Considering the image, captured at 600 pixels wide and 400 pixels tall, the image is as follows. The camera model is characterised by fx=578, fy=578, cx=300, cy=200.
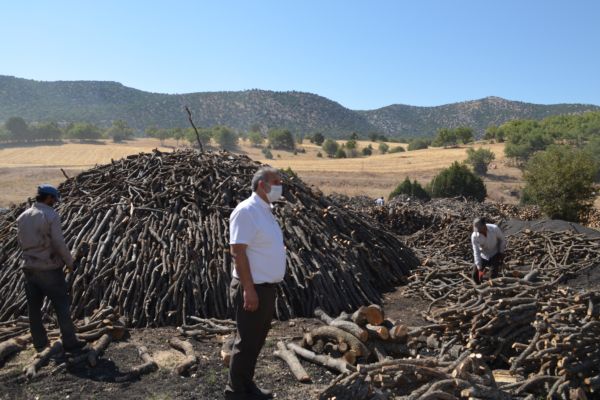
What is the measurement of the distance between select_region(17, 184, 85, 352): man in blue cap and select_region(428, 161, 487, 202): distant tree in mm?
24807

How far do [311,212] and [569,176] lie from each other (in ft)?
51.2

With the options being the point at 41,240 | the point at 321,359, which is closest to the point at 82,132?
the point at 41,240

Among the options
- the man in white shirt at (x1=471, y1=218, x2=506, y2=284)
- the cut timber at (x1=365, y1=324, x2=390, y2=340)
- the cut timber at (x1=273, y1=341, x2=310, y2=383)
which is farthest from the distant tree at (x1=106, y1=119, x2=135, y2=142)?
the cut timber at (x1=365, y1=324, x2=390, y2=340)

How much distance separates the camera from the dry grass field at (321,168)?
39250 millimetres

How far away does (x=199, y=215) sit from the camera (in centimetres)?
874

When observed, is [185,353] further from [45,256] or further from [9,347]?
[9,347]

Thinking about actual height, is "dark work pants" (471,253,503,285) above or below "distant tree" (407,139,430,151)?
below

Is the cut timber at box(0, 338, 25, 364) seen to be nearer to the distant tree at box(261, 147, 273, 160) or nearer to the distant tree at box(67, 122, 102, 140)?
the distant tree at box(261, 147, 273, 160)

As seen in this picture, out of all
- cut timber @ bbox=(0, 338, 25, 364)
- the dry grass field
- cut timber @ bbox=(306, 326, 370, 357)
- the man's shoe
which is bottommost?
the dry grass field

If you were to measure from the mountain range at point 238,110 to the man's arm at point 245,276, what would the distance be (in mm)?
95671

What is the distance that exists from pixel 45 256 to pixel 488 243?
19.2 feet

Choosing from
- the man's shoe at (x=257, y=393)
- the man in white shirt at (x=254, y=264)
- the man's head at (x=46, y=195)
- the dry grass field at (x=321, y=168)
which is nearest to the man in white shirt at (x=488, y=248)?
the man's shoe at (x=257, y=393)

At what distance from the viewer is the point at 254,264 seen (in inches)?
175

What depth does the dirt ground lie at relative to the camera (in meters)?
5.20
